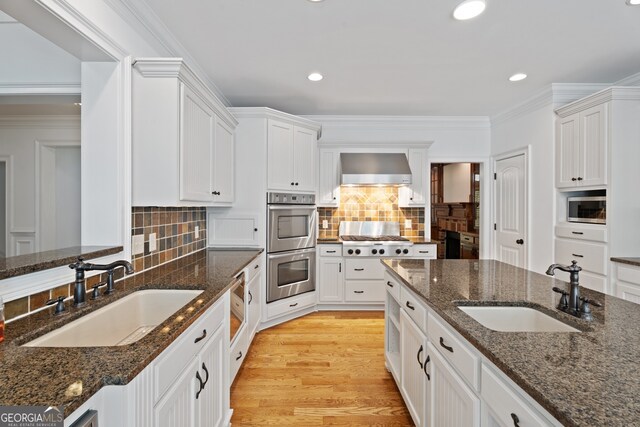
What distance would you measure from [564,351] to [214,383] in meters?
1.59

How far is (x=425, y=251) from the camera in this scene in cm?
414

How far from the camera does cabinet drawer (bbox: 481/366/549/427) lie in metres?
0.81

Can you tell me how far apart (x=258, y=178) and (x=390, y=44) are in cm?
185

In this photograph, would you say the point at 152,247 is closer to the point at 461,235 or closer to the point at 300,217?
the point at 300,217

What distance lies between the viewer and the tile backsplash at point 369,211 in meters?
4.58

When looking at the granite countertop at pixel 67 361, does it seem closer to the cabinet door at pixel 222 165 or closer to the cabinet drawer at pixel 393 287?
the cabinet drawer at pixel 393 287

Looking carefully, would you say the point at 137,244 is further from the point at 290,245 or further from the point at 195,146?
the point at 290,245

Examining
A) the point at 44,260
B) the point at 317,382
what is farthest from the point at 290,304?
the point at 44,260

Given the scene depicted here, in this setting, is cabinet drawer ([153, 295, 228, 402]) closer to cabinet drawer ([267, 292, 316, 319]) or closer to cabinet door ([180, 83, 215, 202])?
cabinet door ([180, 83, 215, 202])

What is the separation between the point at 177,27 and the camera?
2287mm

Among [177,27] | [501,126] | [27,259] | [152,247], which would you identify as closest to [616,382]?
[27,259]

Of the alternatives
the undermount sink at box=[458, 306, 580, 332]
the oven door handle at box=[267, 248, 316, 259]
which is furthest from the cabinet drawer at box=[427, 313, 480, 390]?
the oven door handle at box=[267, 248, 316, 259]

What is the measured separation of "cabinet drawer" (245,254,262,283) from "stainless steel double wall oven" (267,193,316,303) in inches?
7.1

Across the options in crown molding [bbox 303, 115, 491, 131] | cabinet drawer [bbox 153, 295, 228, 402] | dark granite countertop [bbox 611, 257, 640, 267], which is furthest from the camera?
crown molding [bbox 303, 115, 491, 131]
